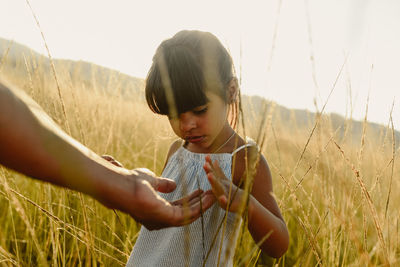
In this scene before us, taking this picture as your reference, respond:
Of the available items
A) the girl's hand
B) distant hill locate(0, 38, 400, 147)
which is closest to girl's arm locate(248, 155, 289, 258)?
the girl's hand

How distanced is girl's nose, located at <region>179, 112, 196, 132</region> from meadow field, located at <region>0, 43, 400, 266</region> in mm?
218

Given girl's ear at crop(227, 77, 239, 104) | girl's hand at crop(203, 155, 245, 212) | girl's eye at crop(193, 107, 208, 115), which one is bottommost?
girl's hand at crop(203, 155, 245, 212)

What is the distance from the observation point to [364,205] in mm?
835

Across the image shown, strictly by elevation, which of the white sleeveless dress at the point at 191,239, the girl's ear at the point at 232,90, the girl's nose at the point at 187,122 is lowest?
the white sleeveless dress at the point at 191,239

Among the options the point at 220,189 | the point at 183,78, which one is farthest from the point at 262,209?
the point at 183,78

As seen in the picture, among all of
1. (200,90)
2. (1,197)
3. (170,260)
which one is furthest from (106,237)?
(200,90)

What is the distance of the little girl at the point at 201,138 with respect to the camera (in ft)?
3.38

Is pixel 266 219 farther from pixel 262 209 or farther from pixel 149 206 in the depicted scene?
pixel 149 206

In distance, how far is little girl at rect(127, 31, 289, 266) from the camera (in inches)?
40.6

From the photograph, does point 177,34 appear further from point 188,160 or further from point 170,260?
point 170,260

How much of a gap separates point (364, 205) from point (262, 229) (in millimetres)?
294

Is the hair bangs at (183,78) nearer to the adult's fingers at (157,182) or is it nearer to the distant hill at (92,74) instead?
the adult's fingers at (157,182)

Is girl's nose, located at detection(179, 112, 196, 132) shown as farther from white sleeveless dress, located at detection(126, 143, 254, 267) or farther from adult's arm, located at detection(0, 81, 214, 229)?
adult's arm, located at detection(0, 81, 214, 229)

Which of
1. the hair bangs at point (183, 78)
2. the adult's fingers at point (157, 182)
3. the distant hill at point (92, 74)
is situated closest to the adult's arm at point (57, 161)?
the adult's fingers at point (157, 182)
